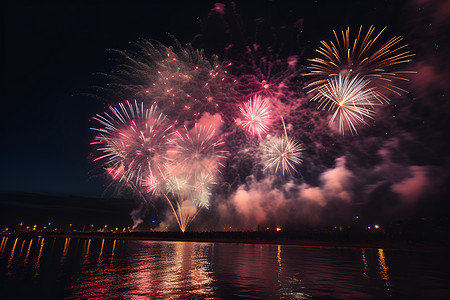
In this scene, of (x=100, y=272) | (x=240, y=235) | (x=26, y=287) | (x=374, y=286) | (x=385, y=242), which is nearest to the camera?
(x=26, y=287)

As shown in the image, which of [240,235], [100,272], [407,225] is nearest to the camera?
[100,272]

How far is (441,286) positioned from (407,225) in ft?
384

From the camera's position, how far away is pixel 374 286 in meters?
13.6

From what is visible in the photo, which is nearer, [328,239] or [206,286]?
[206,286]

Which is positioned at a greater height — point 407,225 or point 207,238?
point 407,225

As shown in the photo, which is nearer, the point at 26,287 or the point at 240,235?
the point at 26,287

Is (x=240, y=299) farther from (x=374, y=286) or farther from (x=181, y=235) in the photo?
(x=181, y=235)

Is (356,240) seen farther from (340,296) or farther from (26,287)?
(26,287)

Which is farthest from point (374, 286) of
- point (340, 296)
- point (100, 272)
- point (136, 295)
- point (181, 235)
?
point (181, 235)

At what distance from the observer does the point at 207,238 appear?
83375 mm

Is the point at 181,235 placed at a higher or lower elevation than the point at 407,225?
lower

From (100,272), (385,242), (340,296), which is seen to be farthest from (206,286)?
(385,242)

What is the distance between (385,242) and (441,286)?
6509cm

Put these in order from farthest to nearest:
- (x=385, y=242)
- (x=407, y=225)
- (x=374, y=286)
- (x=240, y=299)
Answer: (x=407, y=225), (x=385, y=242), (x=374, y=286), (x=240, y=299)
